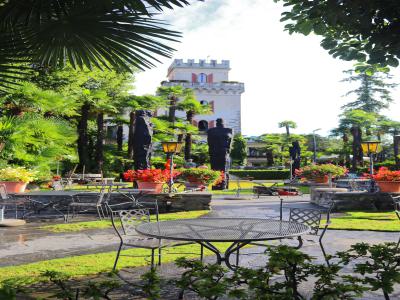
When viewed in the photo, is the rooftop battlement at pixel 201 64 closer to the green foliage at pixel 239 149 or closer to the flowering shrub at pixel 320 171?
the green foliage at pixel 239 149

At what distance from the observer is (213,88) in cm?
5506

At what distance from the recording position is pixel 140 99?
29.0 metres

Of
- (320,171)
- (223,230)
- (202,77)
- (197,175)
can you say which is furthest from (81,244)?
(202,77)

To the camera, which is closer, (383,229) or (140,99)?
(383,229)

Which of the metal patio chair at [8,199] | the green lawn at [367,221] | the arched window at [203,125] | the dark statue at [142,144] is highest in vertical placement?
the arched window at [203,125]

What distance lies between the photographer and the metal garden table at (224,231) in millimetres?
3531

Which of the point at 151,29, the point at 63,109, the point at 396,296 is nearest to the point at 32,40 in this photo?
the point at 151,29

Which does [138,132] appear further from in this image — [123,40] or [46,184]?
[123,40]

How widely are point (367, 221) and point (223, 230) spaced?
6013 millimetres

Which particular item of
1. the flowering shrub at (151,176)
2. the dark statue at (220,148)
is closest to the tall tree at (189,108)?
the dark statue at (220,148)

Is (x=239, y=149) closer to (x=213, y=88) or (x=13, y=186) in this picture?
(x=213, y=88)

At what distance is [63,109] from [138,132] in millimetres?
8257

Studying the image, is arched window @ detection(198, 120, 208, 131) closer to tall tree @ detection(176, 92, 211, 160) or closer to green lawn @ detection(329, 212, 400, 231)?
tall tree @ detection(176, 92, 211, 160)

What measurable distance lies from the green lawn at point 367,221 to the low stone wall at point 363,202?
27.9 inches
